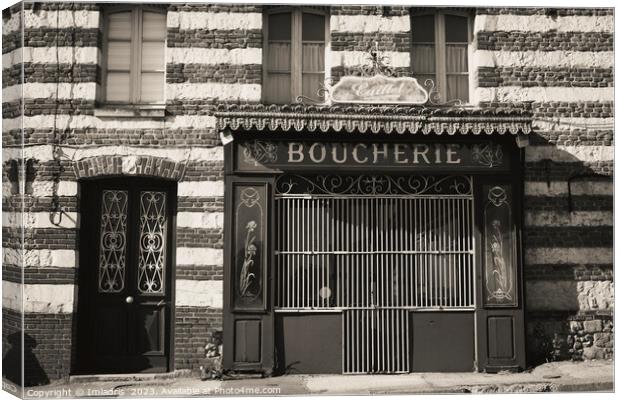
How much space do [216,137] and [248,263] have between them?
1.86 m

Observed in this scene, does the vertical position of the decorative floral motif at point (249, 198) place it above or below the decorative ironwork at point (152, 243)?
above

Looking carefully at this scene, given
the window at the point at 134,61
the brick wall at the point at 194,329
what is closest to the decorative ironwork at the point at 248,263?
the brick wall at the point at 194,329

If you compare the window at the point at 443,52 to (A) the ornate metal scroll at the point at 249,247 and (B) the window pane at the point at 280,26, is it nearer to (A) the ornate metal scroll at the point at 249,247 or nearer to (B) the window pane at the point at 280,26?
(B) the window pane at the point at 280,26

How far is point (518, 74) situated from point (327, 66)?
2786 mm

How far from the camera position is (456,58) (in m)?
9.07

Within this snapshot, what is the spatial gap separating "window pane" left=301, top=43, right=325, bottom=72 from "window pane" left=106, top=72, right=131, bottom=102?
2.58 metres

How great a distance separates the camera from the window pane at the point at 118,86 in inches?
344

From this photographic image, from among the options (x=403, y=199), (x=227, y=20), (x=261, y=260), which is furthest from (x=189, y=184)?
(x=403, y=199)

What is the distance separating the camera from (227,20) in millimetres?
8648

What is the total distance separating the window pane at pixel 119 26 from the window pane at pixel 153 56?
318 millimetres

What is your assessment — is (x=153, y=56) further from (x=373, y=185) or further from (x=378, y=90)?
(x=373, y=185)

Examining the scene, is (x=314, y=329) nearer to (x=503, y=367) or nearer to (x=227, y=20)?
(x=503, y=367)

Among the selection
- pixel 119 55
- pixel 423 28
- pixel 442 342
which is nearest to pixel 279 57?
pixel 423 28

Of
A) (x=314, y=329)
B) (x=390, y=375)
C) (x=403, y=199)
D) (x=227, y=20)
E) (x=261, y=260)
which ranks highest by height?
(x=227, y=20)
